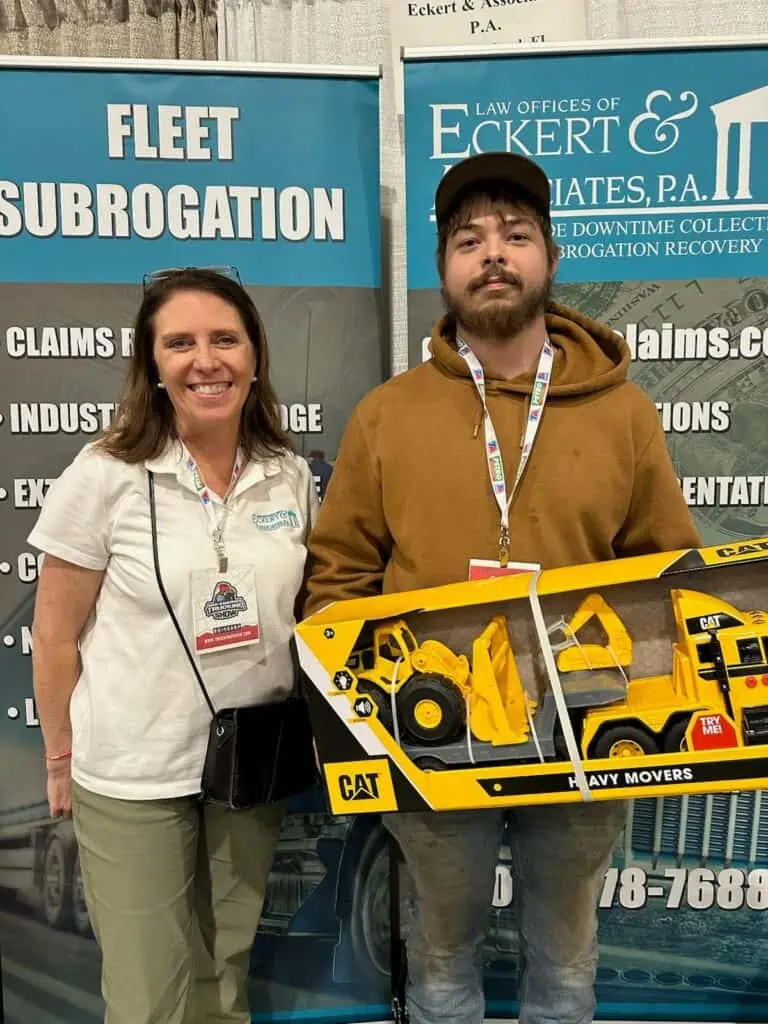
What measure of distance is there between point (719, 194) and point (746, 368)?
1.19 ft

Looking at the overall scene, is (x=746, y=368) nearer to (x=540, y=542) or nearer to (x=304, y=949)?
(x=540, y=542)

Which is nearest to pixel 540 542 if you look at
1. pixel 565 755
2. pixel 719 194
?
pixel 565 755

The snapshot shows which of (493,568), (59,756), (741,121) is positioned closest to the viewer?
(493,568)

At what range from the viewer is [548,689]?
1160 mm

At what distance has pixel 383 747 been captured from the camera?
3.77 feet

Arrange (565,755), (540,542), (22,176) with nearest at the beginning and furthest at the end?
(565,755)
(540,542)
(22,176)

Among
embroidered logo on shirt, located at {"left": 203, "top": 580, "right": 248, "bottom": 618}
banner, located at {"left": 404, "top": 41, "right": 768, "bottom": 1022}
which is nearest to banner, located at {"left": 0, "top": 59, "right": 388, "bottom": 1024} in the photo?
banner, located at {"left": 404, "top": 41, "right": 768, "bottom": 1022}

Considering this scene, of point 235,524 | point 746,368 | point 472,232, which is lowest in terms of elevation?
point 235,524

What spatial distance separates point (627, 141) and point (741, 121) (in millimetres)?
228

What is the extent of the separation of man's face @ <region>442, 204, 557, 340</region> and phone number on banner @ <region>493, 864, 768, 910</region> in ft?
4.14

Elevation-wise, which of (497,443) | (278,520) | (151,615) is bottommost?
(151,615)

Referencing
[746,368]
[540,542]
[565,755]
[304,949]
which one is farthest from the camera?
[304,949]

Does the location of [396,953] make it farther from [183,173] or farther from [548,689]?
[183,173]

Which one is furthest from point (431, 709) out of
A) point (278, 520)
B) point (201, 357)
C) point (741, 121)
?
point (741, 121)
